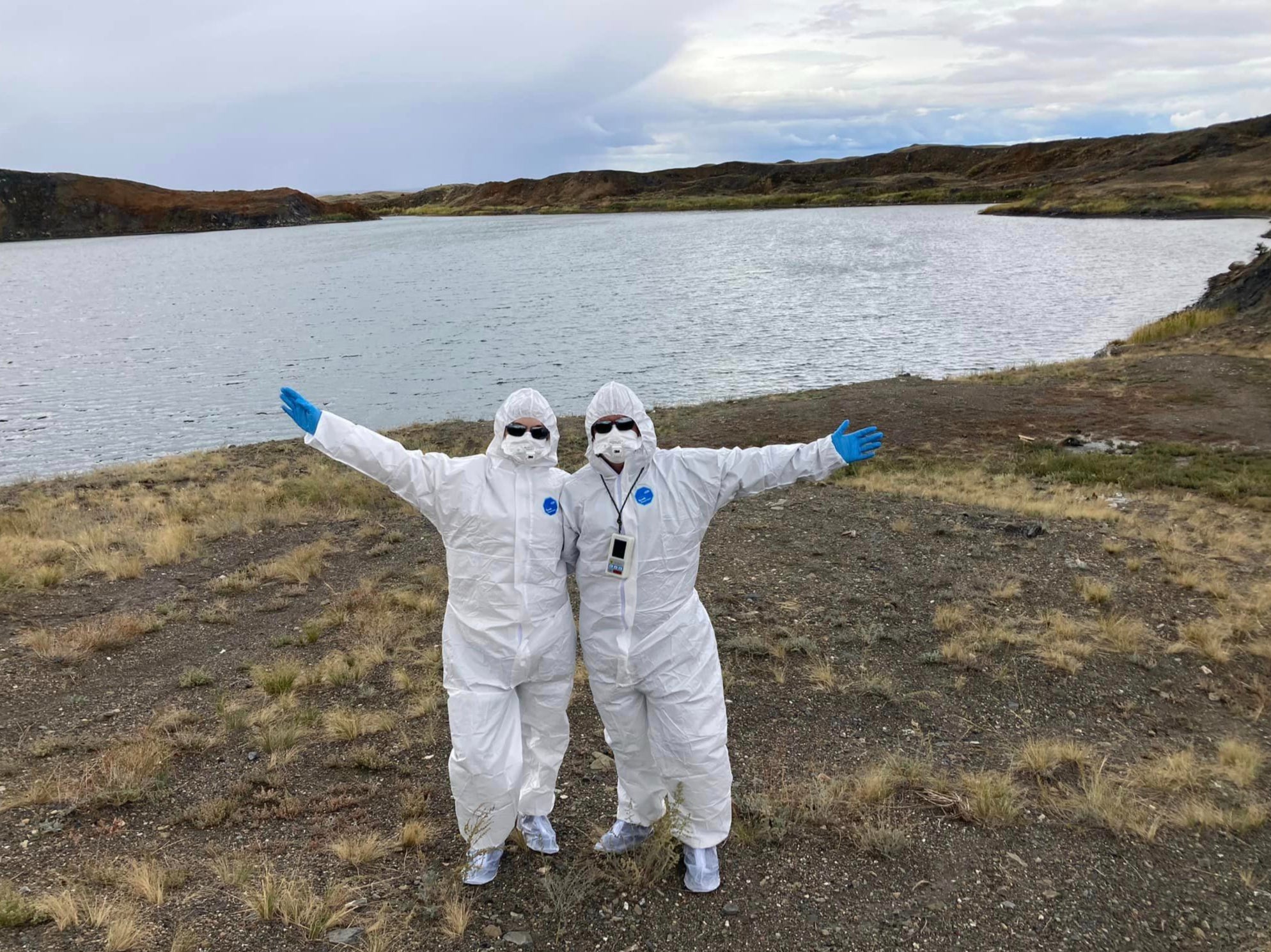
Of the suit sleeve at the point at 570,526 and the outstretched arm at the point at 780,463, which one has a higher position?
the outstretched arm at the point at 780,463

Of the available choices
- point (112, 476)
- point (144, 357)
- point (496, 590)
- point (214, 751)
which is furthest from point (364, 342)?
point (496, 590)

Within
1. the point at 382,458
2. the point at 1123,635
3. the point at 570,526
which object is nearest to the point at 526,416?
the point at 570,526

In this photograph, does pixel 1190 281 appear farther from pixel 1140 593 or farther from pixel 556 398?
pixel 1140 593

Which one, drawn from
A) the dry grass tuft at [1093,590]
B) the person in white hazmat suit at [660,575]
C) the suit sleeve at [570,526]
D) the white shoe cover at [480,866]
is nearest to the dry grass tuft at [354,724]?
the white shoe cover at [480,866]

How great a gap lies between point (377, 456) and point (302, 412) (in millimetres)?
418

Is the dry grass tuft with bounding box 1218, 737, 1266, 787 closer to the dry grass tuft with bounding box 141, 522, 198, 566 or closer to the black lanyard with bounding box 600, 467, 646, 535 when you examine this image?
the black lanyard with bounding box 600, 467, 646, 535

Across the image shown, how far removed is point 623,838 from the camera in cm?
404

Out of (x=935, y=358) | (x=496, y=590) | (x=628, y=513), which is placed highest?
(x=628, y=513)

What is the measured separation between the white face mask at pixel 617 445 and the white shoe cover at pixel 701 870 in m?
1.81

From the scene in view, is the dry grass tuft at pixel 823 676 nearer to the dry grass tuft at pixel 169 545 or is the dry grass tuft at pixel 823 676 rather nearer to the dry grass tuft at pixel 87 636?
the dry grass tuft at pixel 87 636

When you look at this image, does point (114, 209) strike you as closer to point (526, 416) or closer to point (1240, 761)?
point (526, 416)

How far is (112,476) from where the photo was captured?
48.1 ft

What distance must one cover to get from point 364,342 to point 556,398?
12333 mm

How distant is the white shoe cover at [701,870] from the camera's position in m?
3.79
